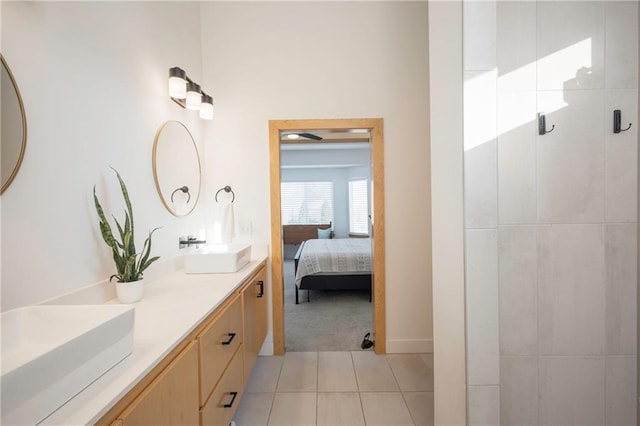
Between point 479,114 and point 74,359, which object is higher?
point 479,114

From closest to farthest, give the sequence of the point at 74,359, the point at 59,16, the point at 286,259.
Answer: the point at 74,359 < the point at 59,16 < the point at 286,259

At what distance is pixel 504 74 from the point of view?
1.39 meters

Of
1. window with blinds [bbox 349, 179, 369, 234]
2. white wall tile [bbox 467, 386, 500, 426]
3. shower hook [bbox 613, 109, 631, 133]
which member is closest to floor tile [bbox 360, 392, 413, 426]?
white wall tile [bbox 467, 386, 500, 426]

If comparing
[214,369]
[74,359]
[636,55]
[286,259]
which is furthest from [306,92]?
[286,259]

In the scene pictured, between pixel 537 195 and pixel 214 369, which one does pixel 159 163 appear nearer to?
pixel 214 369

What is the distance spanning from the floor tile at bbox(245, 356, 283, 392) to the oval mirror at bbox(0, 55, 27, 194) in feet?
6.03

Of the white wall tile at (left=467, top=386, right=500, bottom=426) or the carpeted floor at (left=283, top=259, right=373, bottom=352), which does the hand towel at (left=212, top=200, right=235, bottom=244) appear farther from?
the white wall tile at (left=467, top=386, right=500, bottom=426)

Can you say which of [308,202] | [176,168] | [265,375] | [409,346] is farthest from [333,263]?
[308,202]

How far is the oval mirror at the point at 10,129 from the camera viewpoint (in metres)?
0.93

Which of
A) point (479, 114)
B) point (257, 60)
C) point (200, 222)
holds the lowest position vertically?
point (200, 222)

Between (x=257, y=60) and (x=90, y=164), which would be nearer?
(x=90, y=164)

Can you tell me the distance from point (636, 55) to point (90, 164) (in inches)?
96.5

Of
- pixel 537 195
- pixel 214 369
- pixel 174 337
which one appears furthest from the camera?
pixel 537 195

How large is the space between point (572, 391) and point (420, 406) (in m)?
0.83
